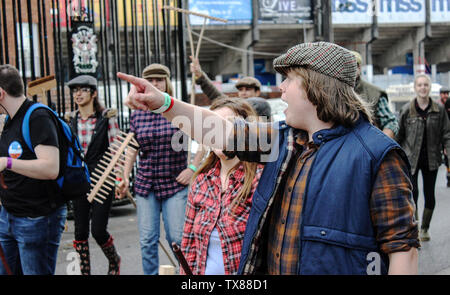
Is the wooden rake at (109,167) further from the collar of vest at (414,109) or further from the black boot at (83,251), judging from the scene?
the collar of vest at (414,109)

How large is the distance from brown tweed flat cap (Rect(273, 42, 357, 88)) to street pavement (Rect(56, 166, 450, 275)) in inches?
115

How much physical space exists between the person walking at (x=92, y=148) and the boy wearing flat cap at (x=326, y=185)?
275cm

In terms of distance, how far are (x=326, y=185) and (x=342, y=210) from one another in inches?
3.8

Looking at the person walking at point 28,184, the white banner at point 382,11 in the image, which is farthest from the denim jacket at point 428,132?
the white banner at point 382,11

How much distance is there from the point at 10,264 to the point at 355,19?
26046mm

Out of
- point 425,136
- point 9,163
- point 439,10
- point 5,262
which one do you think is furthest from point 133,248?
point 439,10

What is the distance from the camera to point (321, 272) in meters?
1.80

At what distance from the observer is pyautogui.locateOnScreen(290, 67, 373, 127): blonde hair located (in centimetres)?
191

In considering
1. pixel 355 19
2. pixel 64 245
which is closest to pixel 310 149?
pixel 64 245

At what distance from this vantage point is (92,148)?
15.8ft

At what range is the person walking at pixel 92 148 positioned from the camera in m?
4.61

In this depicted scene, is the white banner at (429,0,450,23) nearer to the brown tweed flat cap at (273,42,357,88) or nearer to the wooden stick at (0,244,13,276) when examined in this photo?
the wooden stick at (0,244,13,276)

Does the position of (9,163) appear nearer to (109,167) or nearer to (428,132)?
(109,167)

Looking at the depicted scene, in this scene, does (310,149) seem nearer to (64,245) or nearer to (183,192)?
(183,192)
